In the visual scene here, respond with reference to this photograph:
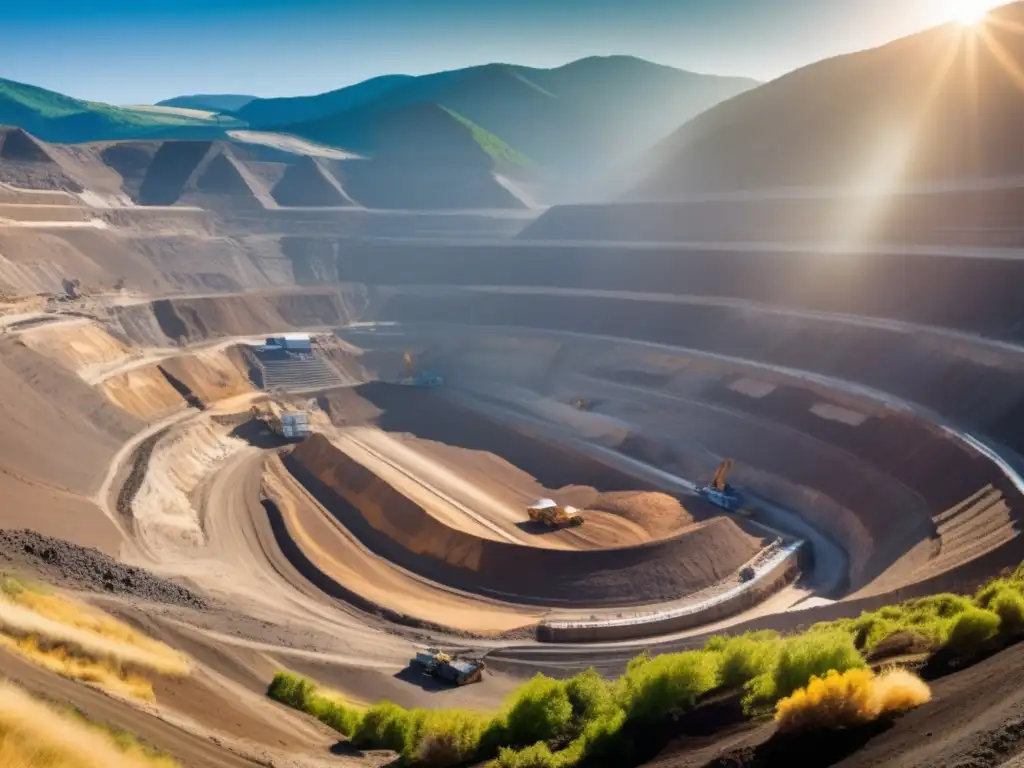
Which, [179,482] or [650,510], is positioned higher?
[650,510]

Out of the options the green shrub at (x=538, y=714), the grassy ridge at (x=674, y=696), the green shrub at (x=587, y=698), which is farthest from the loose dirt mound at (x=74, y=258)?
the green shrub at (x=587, y=698)

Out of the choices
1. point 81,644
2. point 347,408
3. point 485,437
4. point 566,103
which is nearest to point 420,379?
point 347,408

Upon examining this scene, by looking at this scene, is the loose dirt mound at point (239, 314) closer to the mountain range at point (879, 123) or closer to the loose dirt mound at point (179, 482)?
the loose dirt mound at point (179, 482)

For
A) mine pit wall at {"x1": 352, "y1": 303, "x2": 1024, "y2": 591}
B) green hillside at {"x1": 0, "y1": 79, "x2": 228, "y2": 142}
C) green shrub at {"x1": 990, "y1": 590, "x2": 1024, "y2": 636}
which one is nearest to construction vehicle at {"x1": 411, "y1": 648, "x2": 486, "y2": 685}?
green shrub at {"x1": 990, "y1": 590, "x2": 1024, "y2": 636}

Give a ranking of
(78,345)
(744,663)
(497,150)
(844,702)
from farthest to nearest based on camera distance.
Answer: (497,150) → (78,345) → (744,663) → (844,702)

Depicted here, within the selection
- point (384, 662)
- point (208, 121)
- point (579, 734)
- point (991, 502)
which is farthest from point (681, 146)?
point (208, 121)

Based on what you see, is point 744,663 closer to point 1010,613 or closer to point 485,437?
point 1010,613
